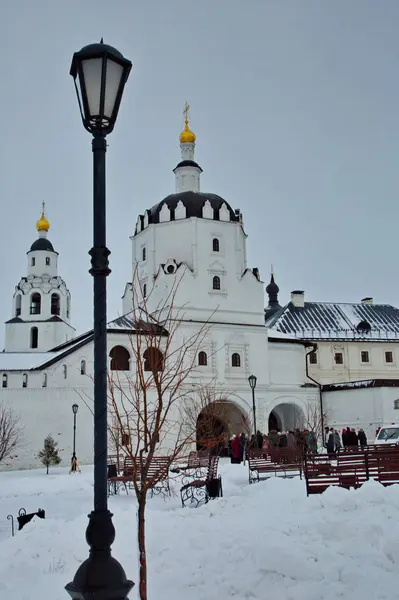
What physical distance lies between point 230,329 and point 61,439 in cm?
1227

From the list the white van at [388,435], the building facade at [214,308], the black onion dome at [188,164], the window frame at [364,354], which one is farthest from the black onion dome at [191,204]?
the white van at [388,435]

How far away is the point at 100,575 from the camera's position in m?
4.45

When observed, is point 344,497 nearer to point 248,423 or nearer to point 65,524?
point 65,524

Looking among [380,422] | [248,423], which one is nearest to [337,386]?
[380,422]

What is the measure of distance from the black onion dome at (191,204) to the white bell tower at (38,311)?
11528 mm

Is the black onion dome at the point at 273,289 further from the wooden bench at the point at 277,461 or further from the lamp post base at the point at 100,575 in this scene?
the lamp post base at the point at 100,575

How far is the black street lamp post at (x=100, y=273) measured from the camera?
4473 millimetres

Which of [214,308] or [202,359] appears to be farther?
[214,308]

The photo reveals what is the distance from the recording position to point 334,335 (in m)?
50.2

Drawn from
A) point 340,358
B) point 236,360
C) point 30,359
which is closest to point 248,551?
point 30,359

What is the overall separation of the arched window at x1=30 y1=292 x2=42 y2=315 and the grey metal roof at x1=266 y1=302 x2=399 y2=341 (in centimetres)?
1731

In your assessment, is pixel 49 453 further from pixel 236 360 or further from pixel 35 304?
pixel 35 304

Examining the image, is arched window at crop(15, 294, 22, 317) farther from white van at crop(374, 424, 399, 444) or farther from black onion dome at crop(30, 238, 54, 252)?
white van at crop(374, 424, 399, 444)

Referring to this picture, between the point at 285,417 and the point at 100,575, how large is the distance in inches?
1646
